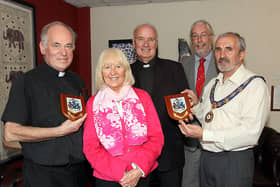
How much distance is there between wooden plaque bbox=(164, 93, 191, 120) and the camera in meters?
1.91

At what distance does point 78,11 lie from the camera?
4.80 m

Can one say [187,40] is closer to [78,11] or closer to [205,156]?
[78,11]

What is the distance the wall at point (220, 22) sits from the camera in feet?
13.4

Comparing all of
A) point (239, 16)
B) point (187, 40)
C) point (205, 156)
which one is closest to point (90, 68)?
point (187, 40)

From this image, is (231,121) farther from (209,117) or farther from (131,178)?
(131,178)

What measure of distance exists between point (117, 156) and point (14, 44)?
221 centimetres

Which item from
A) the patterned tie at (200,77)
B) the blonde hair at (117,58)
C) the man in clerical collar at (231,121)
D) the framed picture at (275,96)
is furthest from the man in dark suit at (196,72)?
the framed picture at (275,96)

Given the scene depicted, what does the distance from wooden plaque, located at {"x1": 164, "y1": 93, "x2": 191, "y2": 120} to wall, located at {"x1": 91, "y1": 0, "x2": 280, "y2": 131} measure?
263cm

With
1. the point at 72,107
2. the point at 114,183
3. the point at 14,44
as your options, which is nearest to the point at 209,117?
the point at 114,183

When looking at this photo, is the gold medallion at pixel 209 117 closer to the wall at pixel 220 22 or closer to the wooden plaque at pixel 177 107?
the wooden plaque at pixel 177 107

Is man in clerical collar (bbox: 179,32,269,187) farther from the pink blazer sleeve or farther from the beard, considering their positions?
the pink blazer sleeve

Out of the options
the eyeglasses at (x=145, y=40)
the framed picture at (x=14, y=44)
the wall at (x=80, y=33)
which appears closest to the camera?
the eyeglasses at (x=145, y=40)

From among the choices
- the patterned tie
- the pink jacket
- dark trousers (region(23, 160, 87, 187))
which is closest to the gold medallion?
the pink jacket

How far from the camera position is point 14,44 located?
3055mm
